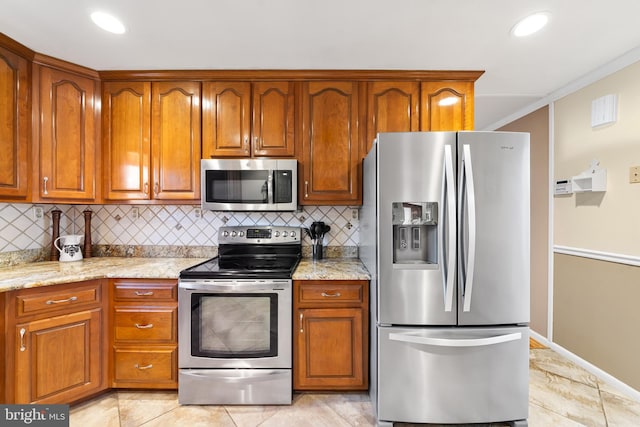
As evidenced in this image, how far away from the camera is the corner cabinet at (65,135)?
2.04 m

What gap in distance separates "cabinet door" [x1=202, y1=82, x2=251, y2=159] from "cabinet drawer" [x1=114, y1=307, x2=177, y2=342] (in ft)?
3.91

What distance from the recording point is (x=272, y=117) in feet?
7.41

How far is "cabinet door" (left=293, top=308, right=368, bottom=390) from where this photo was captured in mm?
1911

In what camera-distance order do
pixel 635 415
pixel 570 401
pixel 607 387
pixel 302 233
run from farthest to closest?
1. pixel 302 233
2. pixel 607 387
3. pixel 570 401
4. pixel 635 415

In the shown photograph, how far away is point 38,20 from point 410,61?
7.68 ft

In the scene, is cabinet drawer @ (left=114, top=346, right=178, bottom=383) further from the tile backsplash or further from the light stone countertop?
the tile backsplash

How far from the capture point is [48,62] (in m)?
2.05

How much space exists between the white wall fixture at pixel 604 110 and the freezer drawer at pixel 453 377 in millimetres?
1819

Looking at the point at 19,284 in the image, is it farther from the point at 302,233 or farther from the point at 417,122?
the point at 417,122

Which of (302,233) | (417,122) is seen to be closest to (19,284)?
(302,233)

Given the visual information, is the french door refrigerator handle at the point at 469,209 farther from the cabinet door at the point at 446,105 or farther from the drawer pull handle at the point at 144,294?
the drawer pull handle at the point at 144,294

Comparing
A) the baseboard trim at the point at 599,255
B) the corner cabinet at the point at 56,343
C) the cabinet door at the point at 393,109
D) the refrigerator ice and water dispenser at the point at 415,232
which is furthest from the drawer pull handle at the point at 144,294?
the baseboard trim at the point at 599,255

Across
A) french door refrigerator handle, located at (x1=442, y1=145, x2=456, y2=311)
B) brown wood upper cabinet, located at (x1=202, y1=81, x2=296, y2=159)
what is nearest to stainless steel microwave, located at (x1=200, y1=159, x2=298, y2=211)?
brown wood upper cabinet, located at (x1=202, y1=81, x2=296, y2=159)

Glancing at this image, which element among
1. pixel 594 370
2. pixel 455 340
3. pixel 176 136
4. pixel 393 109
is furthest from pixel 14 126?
pixel 594 370
